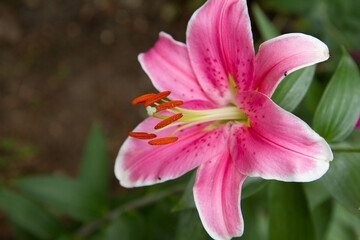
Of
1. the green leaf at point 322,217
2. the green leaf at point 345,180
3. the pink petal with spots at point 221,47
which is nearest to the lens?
the pink petal with spots at point 221,47

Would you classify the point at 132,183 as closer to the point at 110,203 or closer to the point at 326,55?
the point at 326,55

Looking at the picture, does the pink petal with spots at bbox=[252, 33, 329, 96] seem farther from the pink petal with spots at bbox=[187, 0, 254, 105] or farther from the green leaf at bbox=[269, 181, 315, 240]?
the green leaf at bbox=[269, 181, 315, 240]

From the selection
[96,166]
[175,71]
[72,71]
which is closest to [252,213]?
[175,71]

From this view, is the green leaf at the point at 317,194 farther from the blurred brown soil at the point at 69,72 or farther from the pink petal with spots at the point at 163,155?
the blurred brown soil at the point at 69,72

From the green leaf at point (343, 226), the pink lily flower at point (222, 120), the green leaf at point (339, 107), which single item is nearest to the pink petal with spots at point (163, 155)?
the pink lily flower at point (222, 120)

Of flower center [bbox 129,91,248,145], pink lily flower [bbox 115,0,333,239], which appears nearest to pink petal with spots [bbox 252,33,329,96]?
pink lily flower [bbox 115,0,333,239]

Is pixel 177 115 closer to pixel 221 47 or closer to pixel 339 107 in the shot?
pixel 221 47
